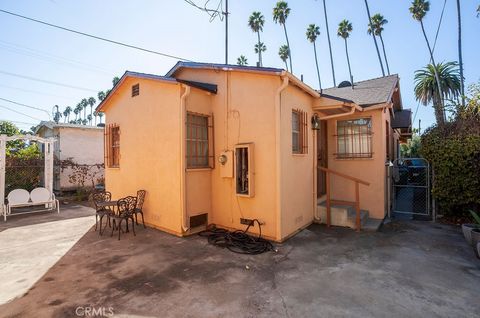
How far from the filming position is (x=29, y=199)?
9000mm

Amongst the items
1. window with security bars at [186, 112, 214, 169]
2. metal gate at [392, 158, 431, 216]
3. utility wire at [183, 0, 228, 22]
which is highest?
utility wire at [183, 0, 228, 22]

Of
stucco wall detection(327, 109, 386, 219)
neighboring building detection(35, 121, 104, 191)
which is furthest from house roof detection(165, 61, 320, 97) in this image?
neighboring building detection(35, 121, 104, 191)

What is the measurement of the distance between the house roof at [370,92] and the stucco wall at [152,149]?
4268mm

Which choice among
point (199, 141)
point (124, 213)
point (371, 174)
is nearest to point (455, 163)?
point (371, 174)

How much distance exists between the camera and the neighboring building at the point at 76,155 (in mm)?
12602

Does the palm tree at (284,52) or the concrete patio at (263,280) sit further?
the palm tree at (284,52)

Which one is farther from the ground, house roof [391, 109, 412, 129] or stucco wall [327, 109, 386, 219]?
house roof [391, 109, 412, 129]

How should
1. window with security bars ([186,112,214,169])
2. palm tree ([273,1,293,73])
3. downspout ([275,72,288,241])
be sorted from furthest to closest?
palm tree ([273,1,293,73])
window with security bars ([186,112,214,169])
downspout ([275,72,288,241])

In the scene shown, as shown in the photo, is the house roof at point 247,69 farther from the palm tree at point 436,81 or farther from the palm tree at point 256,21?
the palm tree at point 256,21

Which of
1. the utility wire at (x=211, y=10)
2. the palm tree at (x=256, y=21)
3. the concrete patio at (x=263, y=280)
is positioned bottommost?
the concrete patio at (x=263, y=280)

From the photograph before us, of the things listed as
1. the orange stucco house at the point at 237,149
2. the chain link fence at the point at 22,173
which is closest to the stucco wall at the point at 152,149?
the orange stucco house at the point at 237,149

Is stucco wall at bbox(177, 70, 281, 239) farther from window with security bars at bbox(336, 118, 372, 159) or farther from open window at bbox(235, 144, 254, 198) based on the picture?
window with security bars at bbox(336, 118, 372, 159)

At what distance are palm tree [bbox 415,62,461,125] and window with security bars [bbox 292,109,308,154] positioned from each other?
20.7 m

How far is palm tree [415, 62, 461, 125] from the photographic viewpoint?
21203 mm
